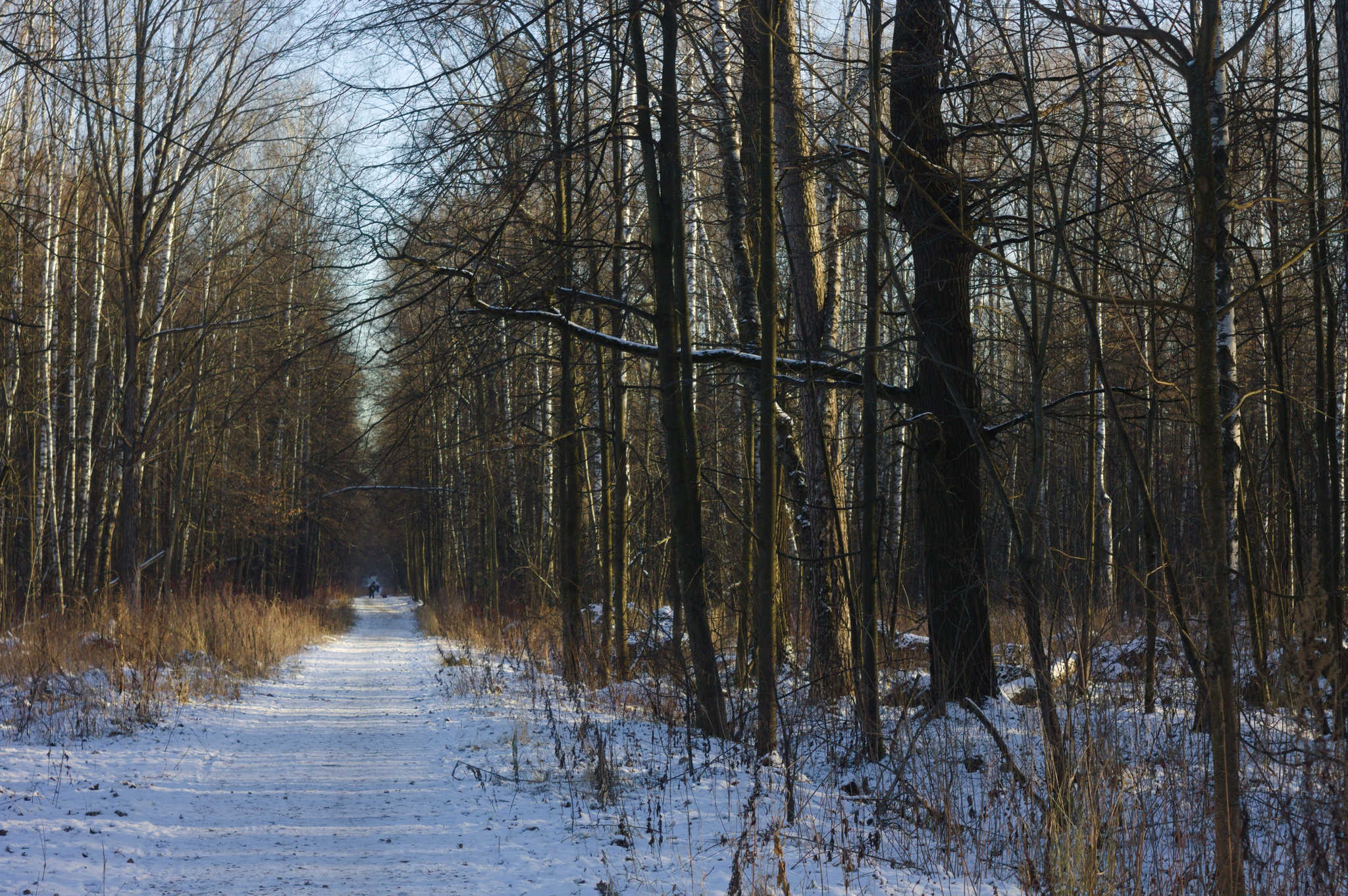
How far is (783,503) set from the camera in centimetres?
762

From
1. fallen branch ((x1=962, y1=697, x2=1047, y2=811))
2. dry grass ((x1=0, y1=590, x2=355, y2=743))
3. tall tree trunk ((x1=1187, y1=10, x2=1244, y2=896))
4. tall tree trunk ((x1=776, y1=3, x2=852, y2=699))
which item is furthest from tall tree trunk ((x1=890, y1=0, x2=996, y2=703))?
dry grass ((x1=0, y1=590, x2=355, y2=743))

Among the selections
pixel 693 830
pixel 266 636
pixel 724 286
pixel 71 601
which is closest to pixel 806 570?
pixel 693 830

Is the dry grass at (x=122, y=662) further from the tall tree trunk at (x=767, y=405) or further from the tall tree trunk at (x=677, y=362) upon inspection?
the tall tree trunk at (x=767, y=405)

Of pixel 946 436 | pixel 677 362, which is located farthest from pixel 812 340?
pixel 677 362

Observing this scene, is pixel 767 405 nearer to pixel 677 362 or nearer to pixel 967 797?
pixel 677 362

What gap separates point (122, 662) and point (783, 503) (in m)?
6.78

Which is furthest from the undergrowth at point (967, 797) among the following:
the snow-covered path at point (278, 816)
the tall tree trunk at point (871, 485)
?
the snow-covered path at point (278, 816)

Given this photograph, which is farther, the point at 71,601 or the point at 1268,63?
the point at 71,601

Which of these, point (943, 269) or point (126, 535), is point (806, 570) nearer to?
point (943, 269)

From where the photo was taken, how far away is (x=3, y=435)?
1446 centimetres

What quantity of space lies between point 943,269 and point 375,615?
2988 centimetres

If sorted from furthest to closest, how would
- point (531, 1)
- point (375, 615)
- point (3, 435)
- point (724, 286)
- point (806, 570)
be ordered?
point (375, 615) → point (3, 435) → point (724, 286) → point (806, 570) → point (531, 1)

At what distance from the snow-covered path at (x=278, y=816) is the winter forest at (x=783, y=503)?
0.04 m

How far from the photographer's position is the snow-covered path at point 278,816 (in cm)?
382
